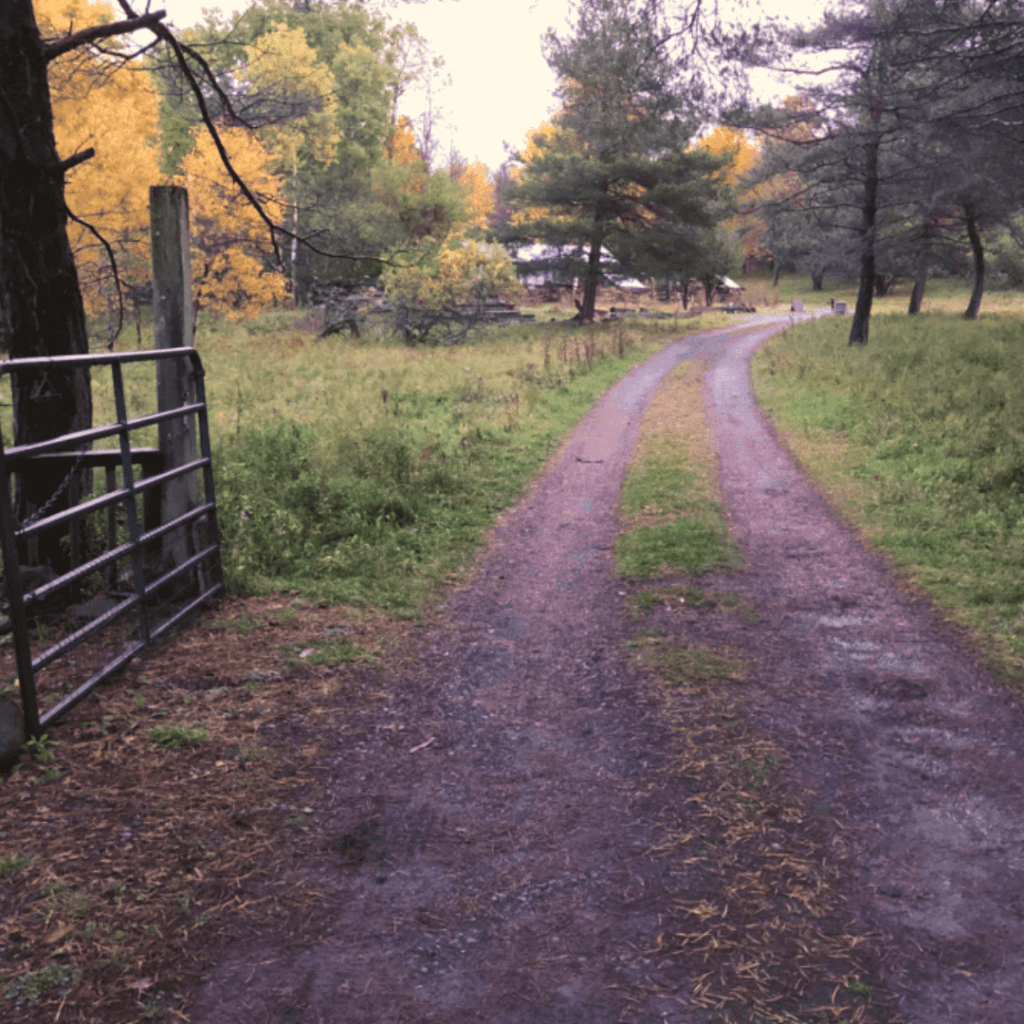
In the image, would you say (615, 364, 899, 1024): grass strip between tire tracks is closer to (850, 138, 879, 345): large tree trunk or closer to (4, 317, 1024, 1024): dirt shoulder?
(4, 317, 1024, 1024): dirt shoulder

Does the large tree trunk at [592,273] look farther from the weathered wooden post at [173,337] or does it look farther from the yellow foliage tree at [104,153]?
the weathered wooden post at [173,337]

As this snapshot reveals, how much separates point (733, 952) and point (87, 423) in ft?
18.9

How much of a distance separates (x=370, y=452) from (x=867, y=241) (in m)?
20.6

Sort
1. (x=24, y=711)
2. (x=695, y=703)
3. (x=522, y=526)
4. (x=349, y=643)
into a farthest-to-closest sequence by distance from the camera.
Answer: (x=522, y=526)
(x=349, y=643)
(x=695, y=703)
(x=24, y=711)

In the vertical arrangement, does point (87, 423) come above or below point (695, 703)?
above

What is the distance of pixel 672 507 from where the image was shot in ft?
30.1

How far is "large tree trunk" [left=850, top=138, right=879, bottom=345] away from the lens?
2411 centimetres

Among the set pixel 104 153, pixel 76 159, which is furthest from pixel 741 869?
pixel 104 153

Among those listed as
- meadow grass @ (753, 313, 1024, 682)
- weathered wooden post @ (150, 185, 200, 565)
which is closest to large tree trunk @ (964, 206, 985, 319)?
meadow grass @ (753, 313, 1024, 682)

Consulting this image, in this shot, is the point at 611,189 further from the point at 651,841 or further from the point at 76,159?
the point at 651,841

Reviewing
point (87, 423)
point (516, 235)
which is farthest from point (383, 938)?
point (516, 235)

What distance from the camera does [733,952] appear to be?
9.33 ft

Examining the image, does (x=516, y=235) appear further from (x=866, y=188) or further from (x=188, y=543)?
(x=188, y=543)

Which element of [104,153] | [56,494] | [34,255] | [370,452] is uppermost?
[104,153]
